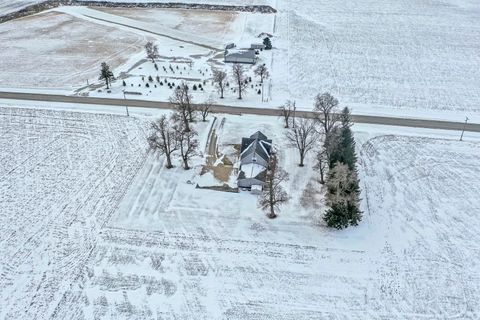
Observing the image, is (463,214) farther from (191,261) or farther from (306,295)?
(191,261)

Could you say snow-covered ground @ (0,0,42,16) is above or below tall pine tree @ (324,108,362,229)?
above

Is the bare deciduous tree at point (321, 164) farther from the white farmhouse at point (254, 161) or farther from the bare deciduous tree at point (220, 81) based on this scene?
the bare deciduous tree at point (220, 81)

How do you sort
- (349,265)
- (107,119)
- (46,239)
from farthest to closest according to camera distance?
(107,119) < (46,239) < (349,265)

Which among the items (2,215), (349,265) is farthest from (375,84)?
(2,215)

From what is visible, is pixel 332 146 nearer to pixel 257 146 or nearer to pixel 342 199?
pixel 342 199

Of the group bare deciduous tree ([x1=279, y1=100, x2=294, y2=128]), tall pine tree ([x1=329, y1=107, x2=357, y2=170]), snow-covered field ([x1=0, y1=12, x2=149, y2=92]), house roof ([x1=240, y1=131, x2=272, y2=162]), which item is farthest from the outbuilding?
tall pine tree ([x1=329, y1=107, x2=357, y2=170])

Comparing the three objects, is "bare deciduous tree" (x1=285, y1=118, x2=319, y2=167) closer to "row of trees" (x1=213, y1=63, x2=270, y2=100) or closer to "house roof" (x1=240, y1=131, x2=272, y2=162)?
"house roof" (x1=240, y1=131, x2=272, y2=162)
